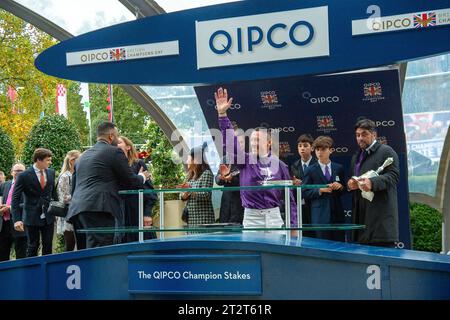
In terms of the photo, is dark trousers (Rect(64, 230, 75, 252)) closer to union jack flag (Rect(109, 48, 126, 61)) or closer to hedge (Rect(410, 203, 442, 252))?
union jack flag (Rect(109, 48, 126, 61))

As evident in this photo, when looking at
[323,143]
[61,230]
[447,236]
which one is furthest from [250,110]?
[447,236]

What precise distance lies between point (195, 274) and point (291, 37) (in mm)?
2024

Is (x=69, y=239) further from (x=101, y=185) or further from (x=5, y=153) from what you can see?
(x=5, y=153)

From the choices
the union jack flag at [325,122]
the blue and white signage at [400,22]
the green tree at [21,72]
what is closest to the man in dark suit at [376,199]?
the blue and white signage at [400,22]

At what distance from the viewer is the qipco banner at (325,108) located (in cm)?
837

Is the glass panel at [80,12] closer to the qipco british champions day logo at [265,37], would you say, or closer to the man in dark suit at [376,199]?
the man in dark suit at [376,199]

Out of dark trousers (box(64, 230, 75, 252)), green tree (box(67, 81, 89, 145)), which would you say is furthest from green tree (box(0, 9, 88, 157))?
green tree (box(67, 81, 89, 145))

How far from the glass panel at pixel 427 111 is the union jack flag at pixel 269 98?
359 centimetres

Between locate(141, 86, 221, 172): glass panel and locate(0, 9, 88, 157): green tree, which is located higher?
locate(0, 9, 88, 157): green tree

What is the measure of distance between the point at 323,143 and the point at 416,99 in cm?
508

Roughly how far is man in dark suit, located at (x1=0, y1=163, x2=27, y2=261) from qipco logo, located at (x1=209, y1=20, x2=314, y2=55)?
18.1 feet

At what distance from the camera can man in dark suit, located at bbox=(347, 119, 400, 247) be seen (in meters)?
5.74

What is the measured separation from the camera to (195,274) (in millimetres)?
4203

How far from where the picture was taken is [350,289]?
397 centimetres
